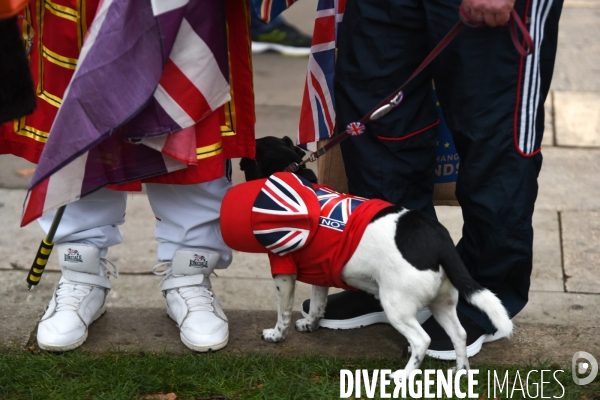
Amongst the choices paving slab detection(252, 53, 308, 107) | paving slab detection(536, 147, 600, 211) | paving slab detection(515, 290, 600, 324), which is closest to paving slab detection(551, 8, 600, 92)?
paving slab detection(536, 147, 600, 211)

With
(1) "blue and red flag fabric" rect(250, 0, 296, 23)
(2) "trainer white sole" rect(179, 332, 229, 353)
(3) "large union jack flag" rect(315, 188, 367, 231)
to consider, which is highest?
(1) "blue and red flag fabric" rect(250, 0, 296, 23)

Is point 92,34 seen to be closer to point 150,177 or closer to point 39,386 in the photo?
point 150,177

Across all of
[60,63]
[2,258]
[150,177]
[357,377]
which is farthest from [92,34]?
[2,258]

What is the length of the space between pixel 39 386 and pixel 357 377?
1.15m

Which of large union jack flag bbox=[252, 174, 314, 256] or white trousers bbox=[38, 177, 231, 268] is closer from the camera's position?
large union jack flag bbox=[252, 174, 314, 256]

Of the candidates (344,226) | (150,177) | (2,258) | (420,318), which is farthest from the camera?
(2,258)

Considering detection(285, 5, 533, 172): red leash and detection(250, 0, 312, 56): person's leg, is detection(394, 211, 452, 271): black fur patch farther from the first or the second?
detection(250, 0, 312, 56): person's leg

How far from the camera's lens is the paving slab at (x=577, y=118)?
5.39m

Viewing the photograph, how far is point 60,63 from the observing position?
9.29ft

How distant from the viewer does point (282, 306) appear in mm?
3010

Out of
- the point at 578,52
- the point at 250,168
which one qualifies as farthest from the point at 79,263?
the point at 578,52

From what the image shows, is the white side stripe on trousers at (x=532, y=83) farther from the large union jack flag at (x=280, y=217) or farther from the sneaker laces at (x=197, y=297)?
the sneaker laces at (x=197, y=297)

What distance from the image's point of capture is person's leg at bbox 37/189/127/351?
3.07m

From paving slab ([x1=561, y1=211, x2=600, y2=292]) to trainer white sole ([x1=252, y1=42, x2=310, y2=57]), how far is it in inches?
145
